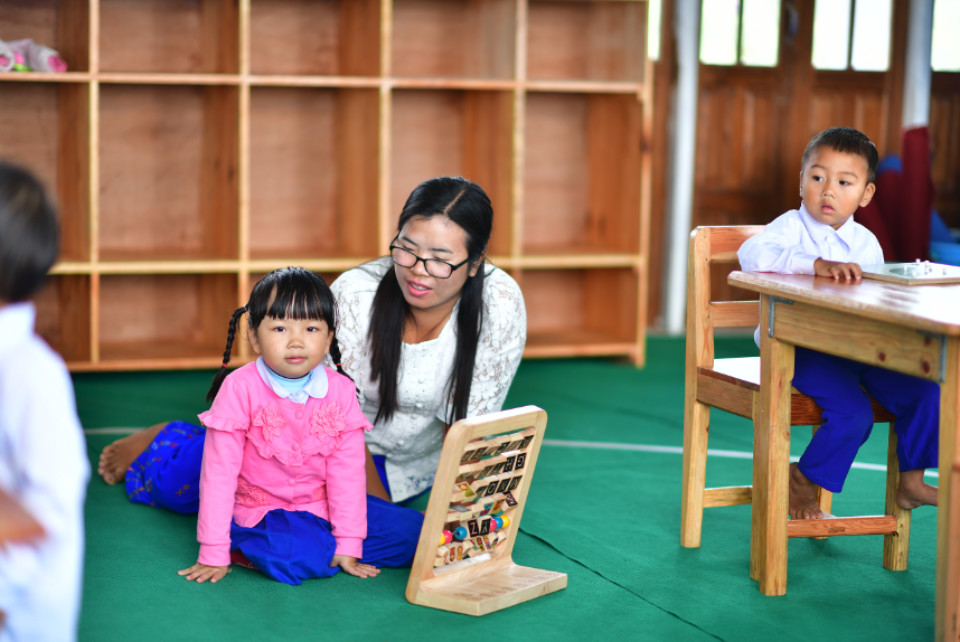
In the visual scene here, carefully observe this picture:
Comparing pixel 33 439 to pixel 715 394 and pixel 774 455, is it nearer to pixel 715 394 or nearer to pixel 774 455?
pixel 774 455

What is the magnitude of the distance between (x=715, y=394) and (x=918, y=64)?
12.5ft

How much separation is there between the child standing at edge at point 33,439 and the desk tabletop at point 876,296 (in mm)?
1287

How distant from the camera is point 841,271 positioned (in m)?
2.22

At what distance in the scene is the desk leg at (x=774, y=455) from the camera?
2.24m

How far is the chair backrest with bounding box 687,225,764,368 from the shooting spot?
2.51 metres

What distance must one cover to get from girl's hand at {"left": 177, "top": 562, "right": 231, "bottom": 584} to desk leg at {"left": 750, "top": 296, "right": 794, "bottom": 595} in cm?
112

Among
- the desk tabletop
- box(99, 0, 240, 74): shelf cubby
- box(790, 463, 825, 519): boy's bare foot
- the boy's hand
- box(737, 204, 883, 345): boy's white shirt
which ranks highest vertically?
box(99, 0, 240, 74): shelf cubby

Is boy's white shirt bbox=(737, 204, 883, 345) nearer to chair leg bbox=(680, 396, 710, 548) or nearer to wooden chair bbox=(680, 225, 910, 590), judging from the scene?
wooden chair bbox=(680, 225, 910, 590)

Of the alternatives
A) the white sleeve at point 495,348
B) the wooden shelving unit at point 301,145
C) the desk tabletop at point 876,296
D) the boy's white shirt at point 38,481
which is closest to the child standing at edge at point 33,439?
the boy's white shirt at point 38,481

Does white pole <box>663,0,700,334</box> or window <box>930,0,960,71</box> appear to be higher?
window <box>930,0,960,71</box>

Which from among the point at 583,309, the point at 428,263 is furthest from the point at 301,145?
the point at 428,263

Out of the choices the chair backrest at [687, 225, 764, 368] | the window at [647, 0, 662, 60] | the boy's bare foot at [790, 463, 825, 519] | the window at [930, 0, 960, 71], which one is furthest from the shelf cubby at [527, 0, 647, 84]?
the boy's bare foot at [790, 463, 825, 519]

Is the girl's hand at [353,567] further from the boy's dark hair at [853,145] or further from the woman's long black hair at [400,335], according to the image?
the boy's dark hair at [853,145]

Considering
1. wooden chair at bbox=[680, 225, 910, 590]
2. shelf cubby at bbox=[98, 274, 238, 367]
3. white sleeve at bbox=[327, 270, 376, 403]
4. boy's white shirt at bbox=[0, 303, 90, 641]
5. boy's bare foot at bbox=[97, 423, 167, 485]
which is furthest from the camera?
shelf cubby at bbox=[98, 274, 238, 367]
